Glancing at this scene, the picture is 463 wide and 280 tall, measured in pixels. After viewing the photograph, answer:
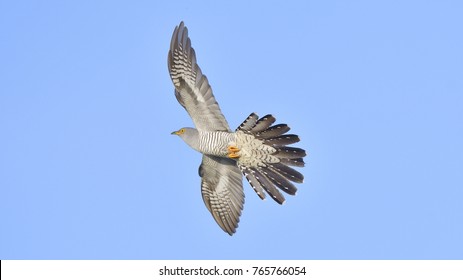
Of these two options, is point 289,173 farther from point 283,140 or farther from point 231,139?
point 231,139

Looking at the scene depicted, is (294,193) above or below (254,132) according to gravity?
below

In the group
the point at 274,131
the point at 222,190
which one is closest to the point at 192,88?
the point at 274,131

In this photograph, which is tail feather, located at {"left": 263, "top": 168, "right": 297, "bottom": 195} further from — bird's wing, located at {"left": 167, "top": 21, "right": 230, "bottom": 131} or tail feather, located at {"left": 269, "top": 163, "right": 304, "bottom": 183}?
bird's wing, located at {"left": 167, "top": 21, "right": 230, "bottom": 131}

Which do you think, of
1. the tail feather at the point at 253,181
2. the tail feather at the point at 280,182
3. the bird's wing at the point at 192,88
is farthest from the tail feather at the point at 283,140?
the bird's wing at the point at 192,88

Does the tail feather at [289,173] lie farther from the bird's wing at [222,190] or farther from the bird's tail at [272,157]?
the bird's wing at [222,190]

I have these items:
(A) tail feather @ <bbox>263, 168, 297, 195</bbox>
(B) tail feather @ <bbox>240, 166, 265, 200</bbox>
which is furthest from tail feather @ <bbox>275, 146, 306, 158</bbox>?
(B) tail feather @ <bbox>240, 166, 265, 200</bbox>
